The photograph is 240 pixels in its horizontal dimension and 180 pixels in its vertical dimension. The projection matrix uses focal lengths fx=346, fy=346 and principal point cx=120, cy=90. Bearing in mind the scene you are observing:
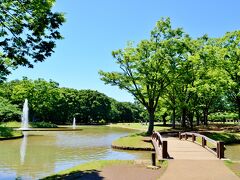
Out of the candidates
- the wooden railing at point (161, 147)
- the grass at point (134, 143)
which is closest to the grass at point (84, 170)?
the wooden railing at point (161, 147)

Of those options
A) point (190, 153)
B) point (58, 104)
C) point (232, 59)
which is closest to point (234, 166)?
point (190, 153)

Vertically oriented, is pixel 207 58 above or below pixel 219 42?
below

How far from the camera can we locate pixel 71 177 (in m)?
15.2

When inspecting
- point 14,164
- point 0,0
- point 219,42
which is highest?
point 219,42

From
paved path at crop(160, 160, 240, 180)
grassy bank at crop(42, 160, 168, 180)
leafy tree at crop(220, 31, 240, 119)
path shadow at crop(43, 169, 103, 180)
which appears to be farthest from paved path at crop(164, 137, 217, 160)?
leafy tree at crop(220, 31, 240, 119)

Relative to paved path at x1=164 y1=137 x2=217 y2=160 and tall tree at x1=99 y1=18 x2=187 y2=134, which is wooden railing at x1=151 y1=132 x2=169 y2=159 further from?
tall tree at x1=99 y1=18 x2=187 y2=134

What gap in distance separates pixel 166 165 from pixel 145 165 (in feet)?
3.76

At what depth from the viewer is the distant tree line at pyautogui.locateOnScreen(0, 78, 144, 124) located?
79.6 meters

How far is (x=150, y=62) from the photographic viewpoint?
39.4m

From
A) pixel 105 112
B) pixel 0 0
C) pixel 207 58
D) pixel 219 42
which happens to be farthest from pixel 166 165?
pixel 105 112

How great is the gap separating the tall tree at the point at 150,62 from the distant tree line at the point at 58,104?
21.1 metres

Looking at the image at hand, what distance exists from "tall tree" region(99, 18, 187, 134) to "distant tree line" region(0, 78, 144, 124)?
21.1 metres

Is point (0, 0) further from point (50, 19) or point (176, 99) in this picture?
point (176, 99)

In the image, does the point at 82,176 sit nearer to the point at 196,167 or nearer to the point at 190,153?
the point at 196,167
